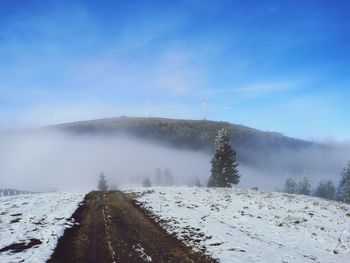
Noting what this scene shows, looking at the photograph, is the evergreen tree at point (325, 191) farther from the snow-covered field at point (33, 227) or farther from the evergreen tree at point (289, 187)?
the snow-covered field at point (33, 227)

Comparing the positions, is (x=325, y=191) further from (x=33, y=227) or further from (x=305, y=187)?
(x=33, y=227)

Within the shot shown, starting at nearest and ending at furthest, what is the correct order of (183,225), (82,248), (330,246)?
(82,248), (330,246), (183,225)

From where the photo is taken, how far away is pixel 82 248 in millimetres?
17406

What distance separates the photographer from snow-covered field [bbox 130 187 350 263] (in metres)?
17.3

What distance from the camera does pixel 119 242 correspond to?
60.6 feet

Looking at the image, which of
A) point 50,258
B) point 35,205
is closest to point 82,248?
point 50,258

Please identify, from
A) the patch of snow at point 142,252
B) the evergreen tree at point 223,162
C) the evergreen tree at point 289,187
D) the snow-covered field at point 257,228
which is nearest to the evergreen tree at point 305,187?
the evergreen tree at point 289,187

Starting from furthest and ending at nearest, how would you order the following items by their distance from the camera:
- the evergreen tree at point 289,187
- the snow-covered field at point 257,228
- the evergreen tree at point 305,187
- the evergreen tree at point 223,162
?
the evergreen tree at point 289,187 < the evergreen tree at point 305,187 < the evergreen tree at point 223,162 < the snow-covered field at point 257,228

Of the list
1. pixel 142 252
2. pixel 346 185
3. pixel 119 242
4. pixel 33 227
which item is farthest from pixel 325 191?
pixel 142 252

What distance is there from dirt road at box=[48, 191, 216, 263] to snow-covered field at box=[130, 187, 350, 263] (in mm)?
1055

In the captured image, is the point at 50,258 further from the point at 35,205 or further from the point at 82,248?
the point at 35,205

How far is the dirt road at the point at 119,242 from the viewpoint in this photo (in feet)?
51.9

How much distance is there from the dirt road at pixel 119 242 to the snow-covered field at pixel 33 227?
660 millimetres

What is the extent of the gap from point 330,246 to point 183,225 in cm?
845
